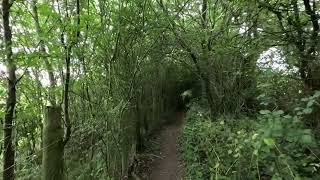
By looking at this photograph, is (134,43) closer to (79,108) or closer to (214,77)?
(79,108)

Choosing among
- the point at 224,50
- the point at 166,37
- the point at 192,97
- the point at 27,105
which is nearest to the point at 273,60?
the point at 224,50

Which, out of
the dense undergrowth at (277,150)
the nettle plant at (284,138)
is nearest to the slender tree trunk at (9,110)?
the dense undergrowth at (277,150)

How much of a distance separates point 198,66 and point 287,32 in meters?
4.15

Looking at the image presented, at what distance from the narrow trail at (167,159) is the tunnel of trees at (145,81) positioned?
376 millimetres

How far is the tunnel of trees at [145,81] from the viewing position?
3.39 meters

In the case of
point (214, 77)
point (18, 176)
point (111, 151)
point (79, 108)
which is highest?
point (214, 77)

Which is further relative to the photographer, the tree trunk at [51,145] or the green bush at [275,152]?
the tree trunk at [51,145]

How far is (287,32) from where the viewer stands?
14.7ft

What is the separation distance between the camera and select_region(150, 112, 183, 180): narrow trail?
8030 mm

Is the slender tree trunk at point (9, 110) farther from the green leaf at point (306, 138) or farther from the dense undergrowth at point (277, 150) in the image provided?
the green leaf at point (306, 138)

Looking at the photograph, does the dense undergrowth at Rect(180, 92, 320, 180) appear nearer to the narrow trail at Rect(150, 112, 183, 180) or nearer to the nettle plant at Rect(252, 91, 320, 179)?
the nettle plant at Rect(252, 91, 320, 179)

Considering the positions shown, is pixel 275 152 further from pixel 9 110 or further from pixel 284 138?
pixel 9 110

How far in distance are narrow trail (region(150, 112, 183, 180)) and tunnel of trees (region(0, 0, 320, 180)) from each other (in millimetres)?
376

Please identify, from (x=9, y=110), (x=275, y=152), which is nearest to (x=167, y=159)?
(x=9, y=110)
